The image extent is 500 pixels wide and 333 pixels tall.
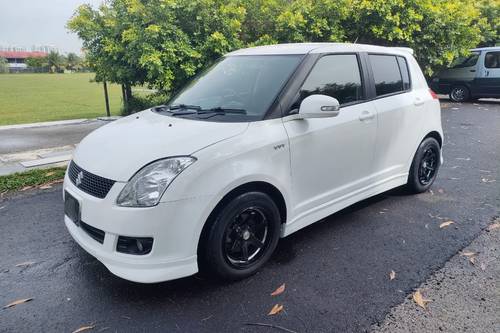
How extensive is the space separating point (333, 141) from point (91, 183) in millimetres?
1981

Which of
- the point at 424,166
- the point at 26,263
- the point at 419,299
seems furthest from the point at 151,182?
the point at 424,166

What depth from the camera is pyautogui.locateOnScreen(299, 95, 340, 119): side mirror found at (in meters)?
3.10

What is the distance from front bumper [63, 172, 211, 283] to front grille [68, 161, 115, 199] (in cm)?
5

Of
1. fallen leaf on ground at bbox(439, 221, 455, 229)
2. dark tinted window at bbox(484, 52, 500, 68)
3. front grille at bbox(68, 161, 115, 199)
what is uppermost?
dark tinted window at bbox(484, 52, 500, 68)

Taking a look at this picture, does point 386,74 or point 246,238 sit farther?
point 386,74

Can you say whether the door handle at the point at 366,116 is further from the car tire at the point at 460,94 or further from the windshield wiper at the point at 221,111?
the car tire at the point at 460,94

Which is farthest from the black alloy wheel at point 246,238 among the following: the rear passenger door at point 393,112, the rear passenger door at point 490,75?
the rear passenger door at point 490,75

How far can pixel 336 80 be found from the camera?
3709 mm

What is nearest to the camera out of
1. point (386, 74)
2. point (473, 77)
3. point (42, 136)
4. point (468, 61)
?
point (386, 74)

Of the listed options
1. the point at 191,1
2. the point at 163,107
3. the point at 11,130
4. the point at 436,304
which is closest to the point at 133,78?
the point at 191,1

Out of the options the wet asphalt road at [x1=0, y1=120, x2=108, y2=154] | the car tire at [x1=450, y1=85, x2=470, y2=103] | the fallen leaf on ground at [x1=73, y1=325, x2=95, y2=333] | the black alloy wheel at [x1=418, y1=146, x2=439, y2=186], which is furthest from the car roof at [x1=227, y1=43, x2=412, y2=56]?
the car tire at [x1=450, y1=85, x2=470, y2=103]

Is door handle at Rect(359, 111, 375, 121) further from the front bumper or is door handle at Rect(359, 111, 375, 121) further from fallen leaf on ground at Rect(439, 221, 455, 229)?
the front bumper

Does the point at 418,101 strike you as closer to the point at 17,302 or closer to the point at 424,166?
the point at 424,166

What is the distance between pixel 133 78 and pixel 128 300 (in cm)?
675
